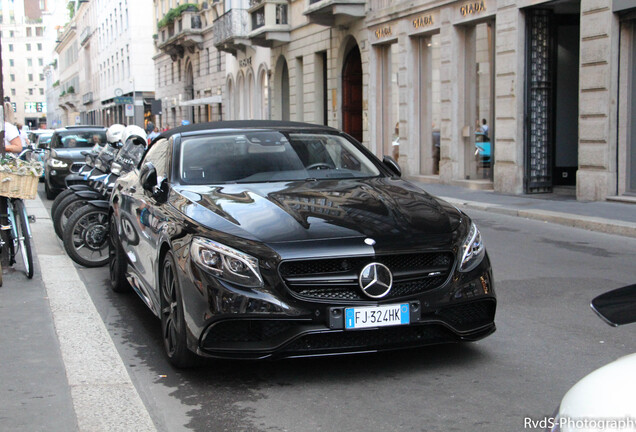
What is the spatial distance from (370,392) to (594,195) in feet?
39.0

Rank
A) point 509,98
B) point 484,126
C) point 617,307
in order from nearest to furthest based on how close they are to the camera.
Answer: point 617,307 < point 509,98 < point 484,126

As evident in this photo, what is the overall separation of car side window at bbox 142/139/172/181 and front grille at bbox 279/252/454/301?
186 cm

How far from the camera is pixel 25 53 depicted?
173375 mm

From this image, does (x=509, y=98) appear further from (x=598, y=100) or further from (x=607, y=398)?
(x=607, y=398)

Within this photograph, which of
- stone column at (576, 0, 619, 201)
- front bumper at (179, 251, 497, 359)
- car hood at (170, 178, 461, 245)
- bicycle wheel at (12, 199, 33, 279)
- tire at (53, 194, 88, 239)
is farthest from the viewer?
stone column at (576, 0, 619, 201)

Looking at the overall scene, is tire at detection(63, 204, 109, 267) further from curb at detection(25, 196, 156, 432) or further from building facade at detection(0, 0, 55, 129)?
building facade at detection(0, 0, 55, 129)

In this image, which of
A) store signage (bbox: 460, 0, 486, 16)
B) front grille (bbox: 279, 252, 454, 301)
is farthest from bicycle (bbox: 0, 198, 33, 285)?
store signage (bbox: 460, 0, 486, 16)

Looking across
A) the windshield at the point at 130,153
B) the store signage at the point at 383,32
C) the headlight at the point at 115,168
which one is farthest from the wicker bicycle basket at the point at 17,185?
the store signage at the point at 383,32

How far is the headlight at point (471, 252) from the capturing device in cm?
493

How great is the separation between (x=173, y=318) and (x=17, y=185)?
372 cm

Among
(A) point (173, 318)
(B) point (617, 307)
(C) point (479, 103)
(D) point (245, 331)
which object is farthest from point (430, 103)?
(B) point (617, 307)

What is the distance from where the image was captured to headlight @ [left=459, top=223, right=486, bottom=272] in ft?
16.2

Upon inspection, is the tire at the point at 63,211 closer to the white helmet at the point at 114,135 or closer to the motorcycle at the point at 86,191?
the motorcycle at the point at 86,191

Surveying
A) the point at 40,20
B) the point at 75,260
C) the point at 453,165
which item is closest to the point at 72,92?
the point at 40,20
